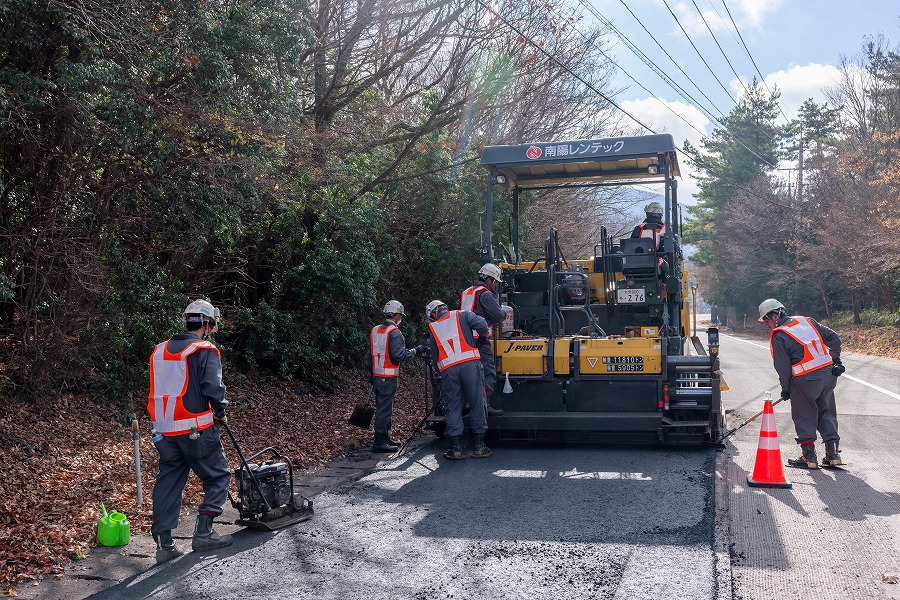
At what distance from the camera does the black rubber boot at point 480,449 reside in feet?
30.4

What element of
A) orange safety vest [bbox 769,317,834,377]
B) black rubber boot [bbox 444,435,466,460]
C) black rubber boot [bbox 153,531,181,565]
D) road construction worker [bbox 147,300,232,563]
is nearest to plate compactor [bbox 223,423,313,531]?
road construction worker [bbox 147,300,232,563]

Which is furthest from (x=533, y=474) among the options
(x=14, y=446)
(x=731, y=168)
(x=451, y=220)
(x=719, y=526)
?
(x=731, y=168)

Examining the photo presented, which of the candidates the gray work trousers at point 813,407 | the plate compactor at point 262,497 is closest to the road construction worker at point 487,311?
the gray work trousers at point 813,407

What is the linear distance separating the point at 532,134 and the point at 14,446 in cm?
1604

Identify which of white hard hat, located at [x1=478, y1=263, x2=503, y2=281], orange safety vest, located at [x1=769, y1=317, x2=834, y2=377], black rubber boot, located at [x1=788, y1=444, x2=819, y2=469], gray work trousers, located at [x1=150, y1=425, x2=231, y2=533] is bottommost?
black rubber boot, located at [x1=788, y1=444, x2=819, y2=469]

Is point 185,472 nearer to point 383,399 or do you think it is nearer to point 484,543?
point 484,543

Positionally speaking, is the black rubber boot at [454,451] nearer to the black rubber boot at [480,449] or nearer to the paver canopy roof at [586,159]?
the black rubber boot at [480,449]

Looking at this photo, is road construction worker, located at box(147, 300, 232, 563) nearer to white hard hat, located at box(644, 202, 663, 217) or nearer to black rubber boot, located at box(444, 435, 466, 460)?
black rubber boot, located at box(444, 435, 466, 460)

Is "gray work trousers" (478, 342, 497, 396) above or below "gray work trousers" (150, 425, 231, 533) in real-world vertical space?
above

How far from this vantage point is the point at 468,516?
669 cm

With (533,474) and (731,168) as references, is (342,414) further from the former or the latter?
(731,168)

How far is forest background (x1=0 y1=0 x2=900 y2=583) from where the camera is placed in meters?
8.37

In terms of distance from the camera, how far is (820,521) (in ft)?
20.9

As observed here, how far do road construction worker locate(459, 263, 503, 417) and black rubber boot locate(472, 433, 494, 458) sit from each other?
335 mm
